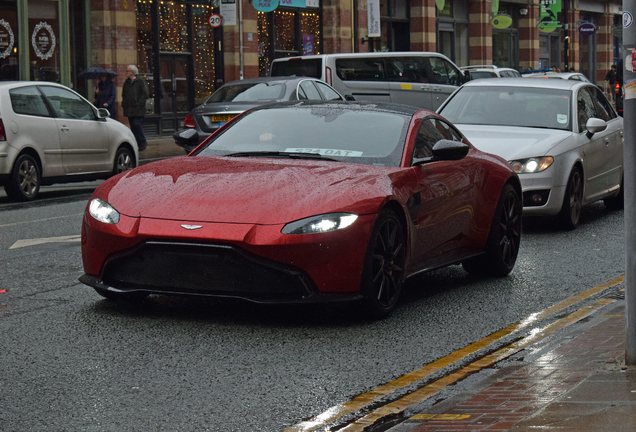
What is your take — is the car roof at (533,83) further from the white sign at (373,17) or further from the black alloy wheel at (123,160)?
the white sign at (373,17)

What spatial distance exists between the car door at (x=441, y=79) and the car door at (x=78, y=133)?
12402 millimetres

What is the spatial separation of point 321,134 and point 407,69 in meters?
20.1

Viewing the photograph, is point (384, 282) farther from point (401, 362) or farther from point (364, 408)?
point (364, 408)

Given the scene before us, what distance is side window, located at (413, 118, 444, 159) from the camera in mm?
7468

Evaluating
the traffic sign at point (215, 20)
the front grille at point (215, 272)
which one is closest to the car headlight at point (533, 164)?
the front grille at point (215, 272)

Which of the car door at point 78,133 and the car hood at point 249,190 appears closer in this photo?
the car hood at point 249,190

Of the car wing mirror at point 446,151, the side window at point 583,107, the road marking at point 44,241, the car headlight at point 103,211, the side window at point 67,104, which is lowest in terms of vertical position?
the road marking at point 44,241

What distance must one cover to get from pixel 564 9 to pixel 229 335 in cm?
5173

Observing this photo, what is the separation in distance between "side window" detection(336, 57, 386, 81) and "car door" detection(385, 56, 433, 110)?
0.87ft

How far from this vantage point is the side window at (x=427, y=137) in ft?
→ 24.5

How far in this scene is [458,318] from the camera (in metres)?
6.87

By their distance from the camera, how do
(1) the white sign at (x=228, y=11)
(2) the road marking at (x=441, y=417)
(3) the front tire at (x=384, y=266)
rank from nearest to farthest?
(2) the road marking at (x=441, y=417), (3) the front tire at (x=384, y=266), (1) the white sign at (x=228, y=11)

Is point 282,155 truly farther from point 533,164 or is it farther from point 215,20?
point 215,20

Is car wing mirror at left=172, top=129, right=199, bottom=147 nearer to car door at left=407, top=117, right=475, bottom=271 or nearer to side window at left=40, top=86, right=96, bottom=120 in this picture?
car door at left=407, top=117, right=475, bottom=271
